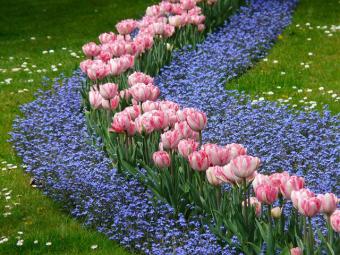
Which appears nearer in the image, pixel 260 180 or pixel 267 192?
pixel 267 192

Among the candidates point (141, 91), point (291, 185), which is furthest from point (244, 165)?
point (141, 91)

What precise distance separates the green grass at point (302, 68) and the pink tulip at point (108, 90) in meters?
2.56

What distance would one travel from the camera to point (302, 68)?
11195 millimetres

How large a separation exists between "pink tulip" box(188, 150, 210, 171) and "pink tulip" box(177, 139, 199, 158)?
21 centimetres

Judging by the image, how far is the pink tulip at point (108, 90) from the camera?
710 cm

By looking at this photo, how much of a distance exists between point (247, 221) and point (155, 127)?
142 centimetres

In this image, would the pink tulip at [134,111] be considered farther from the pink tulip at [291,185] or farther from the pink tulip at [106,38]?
the pink tulip at [106,38]

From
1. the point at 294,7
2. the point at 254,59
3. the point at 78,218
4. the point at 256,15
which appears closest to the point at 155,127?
the point at 78,218

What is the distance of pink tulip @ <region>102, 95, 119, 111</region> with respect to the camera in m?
7.34

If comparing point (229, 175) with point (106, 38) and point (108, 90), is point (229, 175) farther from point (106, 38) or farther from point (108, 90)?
point (106, 38)

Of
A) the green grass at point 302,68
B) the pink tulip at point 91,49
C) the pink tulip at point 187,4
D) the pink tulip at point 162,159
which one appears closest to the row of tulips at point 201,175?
the pink tulip at point 162,159

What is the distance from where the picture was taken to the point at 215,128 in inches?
311

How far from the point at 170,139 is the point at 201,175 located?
0.42 m

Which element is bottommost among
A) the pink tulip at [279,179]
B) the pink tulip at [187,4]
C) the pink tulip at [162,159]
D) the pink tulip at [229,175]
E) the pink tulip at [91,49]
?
the pink tulip at [187,4]
